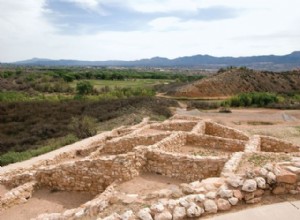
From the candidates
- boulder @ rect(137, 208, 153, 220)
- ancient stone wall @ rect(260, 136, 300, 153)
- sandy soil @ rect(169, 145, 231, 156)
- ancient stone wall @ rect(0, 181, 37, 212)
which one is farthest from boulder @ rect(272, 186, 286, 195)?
ancient stone wall @ rect(260, 136, 300, 153)

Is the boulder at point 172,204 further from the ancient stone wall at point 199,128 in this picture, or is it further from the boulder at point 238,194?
the ancient stone wall at point 199,128

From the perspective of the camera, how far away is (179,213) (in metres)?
5.18

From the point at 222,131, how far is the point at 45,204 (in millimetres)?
9131

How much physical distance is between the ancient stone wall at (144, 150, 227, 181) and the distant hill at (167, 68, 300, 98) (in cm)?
4716

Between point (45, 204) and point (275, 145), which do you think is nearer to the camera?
point (45, 204)

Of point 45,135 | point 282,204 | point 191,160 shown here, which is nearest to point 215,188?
point 282,204

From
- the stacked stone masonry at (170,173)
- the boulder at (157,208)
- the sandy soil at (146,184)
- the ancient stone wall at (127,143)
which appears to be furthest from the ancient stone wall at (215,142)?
the boulder at (157,208)

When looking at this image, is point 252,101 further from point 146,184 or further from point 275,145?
point 146,184

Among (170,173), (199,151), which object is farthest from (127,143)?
(170,173)

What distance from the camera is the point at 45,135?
24234mm

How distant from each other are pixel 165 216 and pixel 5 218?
6027mm

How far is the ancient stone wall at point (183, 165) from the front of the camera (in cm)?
996

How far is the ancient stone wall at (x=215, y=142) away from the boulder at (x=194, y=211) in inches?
313

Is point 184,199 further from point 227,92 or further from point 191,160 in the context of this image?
point 227,92
